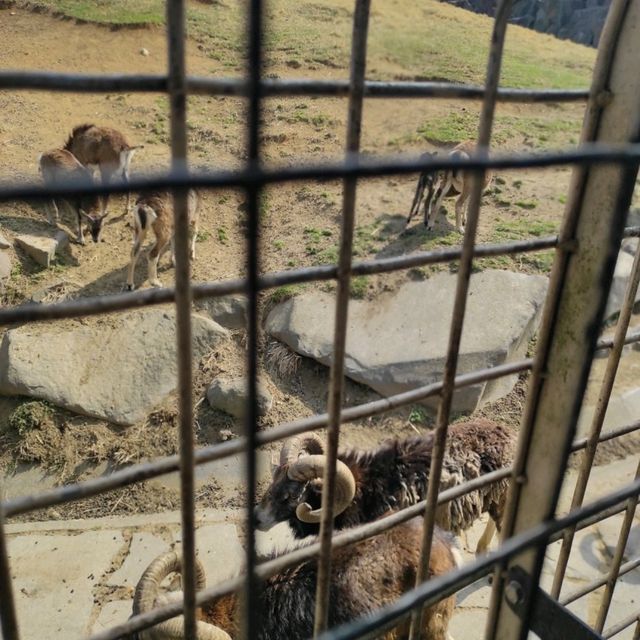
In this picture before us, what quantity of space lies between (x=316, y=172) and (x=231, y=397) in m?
4.76

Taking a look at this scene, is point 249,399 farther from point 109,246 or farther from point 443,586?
point 109,246

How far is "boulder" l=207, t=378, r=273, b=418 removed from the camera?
5375 millimetres

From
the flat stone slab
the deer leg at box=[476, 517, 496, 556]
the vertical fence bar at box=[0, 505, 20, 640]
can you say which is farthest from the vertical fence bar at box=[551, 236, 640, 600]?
the flat stone slab

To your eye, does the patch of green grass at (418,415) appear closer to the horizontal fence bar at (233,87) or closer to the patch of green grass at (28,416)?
the patch of green grass at (28,416)

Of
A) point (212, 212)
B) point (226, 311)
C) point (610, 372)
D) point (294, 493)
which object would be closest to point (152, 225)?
point (226, 311)

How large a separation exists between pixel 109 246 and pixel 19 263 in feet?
3.94

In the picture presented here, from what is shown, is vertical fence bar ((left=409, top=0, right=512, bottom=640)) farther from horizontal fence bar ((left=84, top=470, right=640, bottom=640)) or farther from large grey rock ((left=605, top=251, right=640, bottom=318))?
large grey rock ((left=605, top=251, right=640, bottom=318))

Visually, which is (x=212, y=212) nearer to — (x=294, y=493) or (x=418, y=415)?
(x=418, y=415)

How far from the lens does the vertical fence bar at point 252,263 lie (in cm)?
68

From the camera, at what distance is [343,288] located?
1159mm

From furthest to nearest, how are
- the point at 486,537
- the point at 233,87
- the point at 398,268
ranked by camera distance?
the point at 486,537, the point at 398,268, the point at 233,87

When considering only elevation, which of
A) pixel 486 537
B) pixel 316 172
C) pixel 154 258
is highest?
pixel 316 172

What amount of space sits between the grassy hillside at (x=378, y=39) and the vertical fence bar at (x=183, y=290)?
1198cm

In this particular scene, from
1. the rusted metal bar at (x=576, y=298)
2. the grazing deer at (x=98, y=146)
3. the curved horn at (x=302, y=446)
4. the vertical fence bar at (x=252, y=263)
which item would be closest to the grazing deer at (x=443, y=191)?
the grazing deer at (x=98, y=146)
